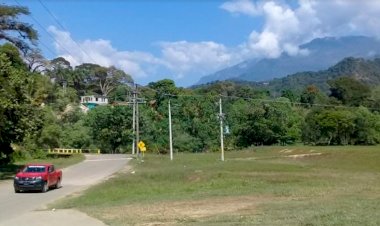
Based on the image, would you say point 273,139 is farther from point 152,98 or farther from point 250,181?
point 250,181

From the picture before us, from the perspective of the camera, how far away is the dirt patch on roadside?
17781 mm

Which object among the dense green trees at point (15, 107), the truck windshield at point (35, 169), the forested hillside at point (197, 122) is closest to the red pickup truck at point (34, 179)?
the truck windshield at point (35, 169)

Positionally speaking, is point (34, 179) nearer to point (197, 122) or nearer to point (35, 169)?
point (35, 169)

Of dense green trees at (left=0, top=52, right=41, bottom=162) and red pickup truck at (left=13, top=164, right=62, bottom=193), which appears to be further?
dense green trees at (left=0, top=52, right=41, bottom=162)

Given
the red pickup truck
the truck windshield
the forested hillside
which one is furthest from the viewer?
the forested hillside

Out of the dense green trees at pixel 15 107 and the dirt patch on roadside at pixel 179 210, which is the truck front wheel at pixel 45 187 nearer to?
the dense green trees at pixel 15 107

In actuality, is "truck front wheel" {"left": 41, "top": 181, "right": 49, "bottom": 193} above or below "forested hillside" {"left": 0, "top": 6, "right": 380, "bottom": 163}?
below

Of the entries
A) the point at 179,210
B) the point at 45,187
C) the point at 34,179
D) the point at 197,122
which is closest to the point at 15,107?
the point at 45,187

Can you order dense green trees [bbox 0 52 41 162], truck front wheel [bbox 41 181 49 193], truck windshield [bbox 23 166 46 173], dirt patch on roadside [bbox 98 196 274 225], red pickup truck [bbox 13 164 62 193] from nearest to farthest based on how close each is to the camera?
dirt patch on roadside [bbox 98 196 274 225] → red pickup truck [bbox 13 164 62 193] → truck front wheel [bbox 41 181 49 193] → truck windshield [bbox 23 166 46 173] → dense green trees [bbox 0 52 41 162]

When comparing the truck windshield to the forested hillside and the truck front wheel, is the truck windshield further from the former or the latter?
the forested hillside

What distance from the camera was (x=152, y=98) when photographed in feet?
430

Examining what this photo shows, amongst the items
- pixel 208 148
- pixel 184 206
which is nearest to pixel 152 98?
pixel 208 148

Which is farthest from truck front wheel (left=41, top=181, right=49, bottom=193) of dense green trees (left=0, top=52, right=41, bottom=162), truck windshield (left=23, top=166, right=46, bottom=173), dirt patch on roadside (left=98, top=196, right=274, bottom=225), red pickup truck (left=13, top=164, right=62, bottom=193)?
dirt patch on roadside (left=98, top=196, right=274, bottom=225)

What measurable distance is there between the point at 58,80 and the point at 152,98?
35225 mm
